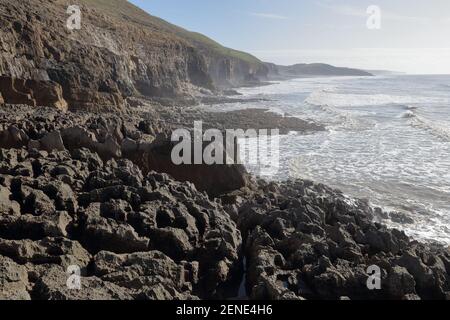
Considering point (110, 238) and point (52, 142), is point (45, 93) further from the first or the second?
point (110, 238)

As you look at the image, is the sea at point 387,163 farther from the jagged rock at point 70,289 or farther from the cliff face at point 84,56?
the cliff face at point 84,56

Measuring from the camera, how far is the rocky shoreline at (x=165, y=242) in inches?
338

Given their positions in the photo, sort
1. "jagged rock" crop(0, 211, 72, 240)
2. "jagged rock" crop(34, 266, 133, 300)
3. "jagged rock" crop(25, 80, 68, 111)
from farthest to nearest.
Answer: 1. "jagged rock" crop(25, 80, 68, 111)
2. "jagged rock" crop(0, 211, 72, 240)
3. "jagged rock" crop(34, 266, 133, 300)

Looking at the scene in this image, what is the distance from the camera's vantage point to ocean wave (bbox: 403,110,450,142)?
42906 mm

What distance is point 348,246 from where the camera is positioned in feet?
36.7

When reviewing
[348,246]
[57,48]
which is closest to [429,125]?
[57,48]

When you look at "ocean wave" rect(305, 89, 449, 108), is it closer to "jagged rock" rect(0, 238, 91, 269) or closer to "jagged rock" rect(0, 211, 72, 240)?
"jagged rock" rect(0, 211, 72, 240)

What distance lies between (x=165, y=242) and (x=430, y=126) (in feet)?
148

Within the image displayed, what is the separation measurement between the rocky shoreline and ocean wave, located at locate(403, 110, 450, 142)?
30763 millimetres

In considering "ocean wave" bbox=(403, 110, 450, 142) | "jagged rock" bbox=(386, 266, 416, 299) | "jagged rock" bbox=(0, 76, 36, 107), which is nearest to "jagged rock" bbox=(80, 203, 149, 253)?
"jagged rock" bbox=(386, 266, 416, 299)

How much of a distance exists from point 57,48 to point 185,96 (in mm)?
32606

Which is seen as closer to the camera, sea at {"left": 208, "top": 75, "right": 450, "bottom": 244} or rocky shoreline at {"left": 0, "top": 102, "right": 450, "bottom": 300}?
rocky shoreline at {"left": 0, "top": 102, "right": 450, "bottom": 300}

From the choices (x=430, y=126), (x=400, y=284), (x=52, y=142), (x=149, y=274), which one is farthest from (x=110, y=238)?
(x=430, y=126)

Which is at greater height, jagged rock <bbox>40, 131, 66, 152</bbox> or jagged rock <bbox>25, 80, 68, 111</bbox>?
jagged rock <bbox>25, 80, 68, 111</bbox>
